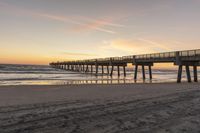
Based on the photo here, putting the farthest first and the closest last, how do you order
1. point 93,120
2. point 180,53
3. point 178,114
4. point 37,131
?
point 180,53
point 178,114
point 93,120
point 37,131

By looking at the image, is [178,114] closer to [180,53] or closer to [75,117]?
[75,117]

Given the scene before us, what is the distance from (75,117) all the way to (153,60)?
24.8 meters

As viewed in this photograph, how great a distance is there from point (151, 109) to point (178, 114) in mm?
1070

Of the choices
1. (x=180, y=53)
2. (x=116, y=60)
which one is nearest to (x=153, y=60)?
(x=180, y=53)

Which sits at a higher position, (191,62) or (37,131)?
(191,62)

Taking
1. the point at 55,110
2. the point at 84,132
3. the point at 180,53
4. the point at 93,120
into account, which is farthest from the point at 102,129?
the point at 180,53

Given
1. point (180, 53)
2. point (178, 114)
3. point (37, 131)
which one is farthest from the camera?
point (180, 53)

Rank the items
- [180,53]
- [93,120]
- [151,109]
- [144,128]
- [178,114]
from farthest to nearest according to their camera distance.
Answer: [180,53] < [151,109] < [178,114] < [93,120] < [144,128]

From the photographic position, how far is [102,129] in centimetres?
540

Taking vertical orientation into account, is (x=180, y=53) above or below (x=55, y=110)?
above

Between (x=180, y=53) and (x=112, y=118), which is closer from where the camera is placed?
(x=112, y=118)

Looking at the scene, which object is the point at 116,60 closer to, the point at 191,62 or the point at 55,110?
the point at 191,62

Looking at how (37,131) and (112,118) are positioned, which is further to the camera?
(112,118)

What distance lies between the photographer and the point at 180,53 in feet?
81.6
